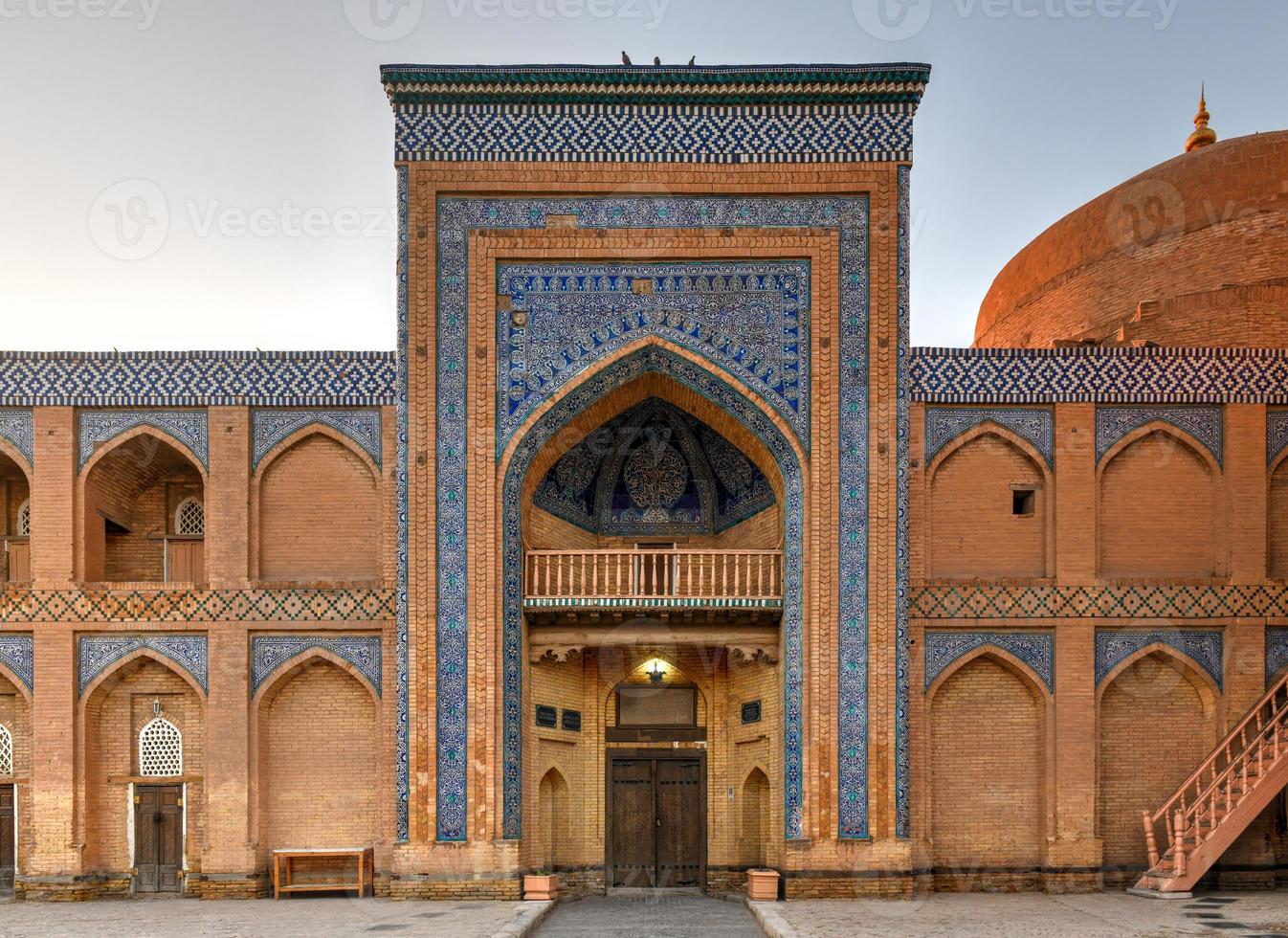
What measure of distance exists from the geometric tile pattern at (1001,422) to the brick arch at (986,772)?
82.2 inches

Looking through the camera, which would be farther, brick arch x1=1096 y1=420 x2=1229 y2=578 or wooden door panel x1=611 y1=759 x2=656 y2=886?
wooden door panel x1=611 y1=759 x2=656 y2=886

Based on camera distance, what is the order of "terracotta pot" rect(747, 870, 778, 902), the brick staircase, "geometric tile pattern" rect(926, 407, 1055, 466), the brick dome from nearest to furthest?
the brick staircase, "terracotta pot" rect(747, 870, 778, 902), "geometric tile pattern" rect(926, 407, 1055, 466), the brick dome

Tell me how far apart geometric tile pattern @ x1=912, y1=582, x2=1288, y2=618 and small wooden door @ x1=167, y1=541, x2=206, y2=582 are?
23.7 ft

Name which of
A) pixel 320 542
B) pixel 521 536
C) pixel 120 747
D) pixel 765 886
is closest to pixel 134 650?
pixel 120 747

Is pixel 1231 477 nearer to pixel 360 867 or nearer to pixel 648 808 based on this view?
pixel 648 808

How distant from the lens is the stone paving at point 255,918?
9.97 metres

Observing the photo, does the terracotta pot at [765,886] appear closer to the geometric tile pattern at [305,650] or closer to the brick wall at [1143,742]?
the brick wall at [1143,742]

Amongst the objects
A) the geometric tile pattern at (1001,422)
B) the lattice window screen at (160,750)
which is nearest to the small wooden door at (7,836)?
the lattice window screen at (160,750)

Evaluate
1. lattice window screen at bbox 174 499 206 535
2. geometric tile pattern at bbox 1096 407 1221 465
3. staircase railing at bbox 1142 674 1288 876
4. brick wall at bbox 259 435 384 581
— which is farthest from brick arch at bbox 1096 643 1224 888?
lattice window screen at bbox 174 499 206 535

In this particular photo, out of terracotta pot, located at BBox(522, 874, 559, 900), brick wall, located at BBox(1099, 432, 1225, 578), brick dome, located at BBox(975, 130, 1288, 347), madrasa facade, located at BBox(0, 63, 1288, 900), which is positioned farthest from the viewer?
brick dome, located at BBox(975, 130, 1288, 347)

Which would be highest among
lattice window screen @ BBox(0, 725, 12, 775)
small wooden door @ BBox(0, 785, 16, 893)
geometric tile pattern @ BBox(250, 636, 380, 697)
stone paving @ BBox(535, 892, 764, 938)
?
geometric tile pattern @ BBox(250, 636, 380, 697)

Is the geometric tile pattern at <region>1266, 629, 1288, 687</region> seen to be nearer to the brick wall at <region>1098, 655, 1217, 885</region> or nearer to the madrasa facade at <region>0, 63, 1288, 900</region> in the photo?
the madrasa facade at <region>0, 63, 1288, 900</region>

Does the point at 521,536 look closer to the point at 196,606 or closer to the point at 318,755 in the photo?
the point at 318,755

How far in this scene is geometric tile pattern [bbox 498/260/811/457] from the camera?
12180 millimetres
